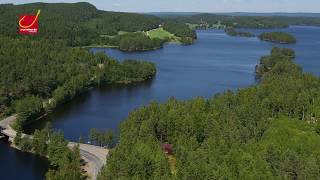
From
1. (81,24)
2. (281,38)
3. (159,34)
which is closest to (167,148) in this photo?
(81,24)

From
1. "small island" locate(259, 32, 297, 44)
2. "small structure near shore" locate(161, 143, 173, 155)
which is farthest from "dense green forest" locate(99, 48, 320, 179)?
"small island" locate(259, 32, 297, 44)

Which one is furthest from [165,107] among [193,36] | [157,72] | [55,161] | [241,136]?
[193,36]

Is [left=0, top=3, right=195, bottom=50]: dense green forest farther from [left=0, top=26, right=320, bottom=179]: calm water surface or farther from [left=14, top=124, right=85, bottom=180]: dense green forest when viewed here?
[left=14, top=124, right=85, bottom=180]: dense green forest

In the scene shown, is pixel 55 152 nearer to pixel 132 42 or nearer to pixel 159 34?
pixel 132 42

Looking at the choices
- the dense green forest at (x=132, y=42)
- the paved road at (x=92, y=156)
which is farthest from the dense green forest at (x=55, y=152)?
the dense green forest at (x=132, y=42)

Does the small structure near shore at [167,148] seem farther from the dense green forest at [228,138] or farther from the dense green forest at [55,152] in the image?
the dense green forest at [55,152]

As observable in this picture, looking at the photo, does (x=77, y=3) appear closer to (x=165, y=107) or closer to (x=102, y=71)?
(x=102, y=71)
